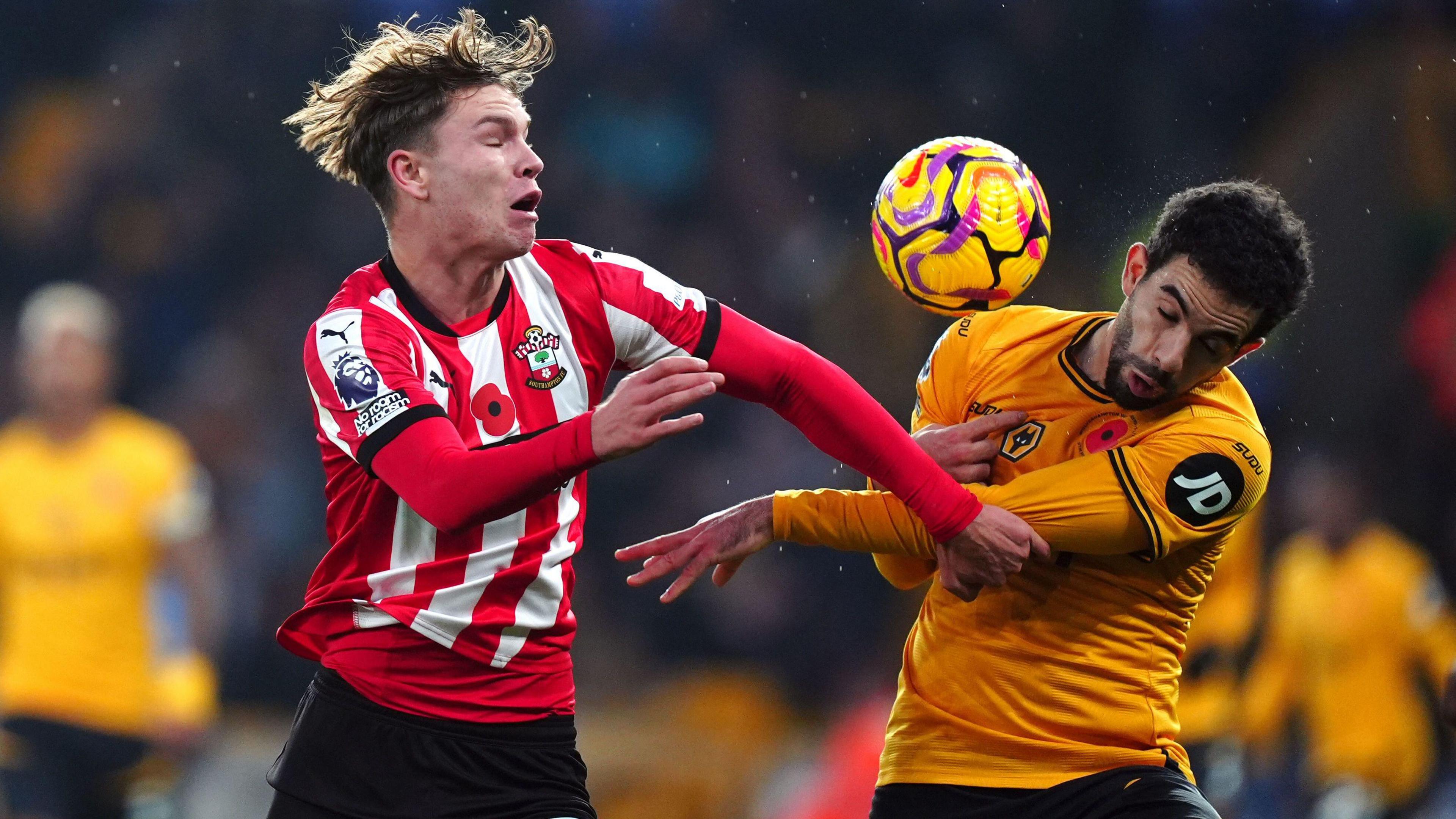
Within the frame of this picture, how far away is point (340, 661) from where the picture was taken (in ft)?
9.09

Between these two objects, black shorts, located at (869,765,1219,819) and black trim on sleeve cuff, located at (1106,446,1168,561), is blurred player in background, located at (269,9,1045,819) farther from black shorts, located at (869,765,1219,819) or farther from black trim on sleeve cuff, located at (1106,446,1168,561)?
black shorts, located at (869,765,1219,819)

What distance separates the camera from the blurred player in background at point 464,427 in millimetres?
2689

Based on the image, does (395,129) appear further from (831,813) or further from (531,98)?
(531,98)

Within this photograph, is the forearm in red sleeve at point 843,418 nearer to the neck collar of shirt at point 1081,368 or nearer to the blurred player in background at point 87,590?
the neck collar of shirt at point 1081,368

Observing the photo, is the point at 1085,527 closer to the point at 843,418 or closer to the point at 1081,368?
the point at 1081,368

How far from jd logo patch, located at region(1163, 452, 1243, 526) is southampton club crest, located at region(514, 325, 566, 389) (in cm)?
115

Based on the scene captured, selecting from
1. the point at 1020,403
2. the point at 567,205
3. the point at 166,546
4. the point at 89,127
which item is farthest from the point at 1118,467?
the point at 89,127

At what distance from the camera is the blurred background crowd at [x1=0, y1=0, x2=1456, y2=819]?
6.86 meters

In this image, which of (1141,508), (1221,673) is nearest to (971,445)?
(1141,508)

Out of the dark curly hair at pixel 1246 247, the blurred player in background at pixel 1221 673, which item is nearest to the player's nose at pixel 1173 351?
A: the dark curly hair at pixel 1246 247

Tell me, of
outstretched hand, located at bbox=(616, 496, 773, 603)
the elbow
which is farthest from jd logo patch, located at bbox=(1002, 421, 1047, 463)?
the elbow

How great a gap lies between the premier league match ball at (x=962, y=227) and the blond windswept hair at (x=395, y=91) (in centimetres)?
88

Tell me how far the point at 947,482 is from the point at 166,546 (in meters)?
4.27

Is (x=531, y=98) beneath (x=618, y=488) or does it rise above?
above
